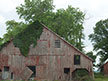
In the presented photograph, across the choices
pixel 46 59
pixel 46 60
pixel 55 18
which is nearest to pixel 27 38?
pixel 46 59

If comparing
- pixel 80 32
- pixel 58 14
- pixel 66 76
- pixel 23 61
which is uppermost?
pixel 58 14

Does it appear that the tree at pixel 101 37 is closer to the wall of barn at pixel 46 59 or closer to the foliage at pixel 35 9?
the foliage at pixel 35 9

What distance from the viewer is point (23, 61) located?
3238cm

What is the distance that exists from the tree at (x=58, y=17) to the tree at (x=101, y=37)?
8764 millimetres

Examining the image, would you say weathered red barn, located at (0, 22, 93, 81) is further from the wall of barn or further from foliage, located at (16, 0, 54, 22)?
foliage, located at (16, 0, 54, 22)

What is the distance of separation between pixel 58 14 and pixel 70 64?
48.5 feet

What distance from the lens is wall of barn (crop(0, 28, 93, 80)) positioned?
1248 inches

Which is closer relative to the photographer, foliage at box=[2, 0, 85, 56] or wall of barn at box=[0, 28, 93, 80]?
wall of barn at box=[0, 28, 93, 80]

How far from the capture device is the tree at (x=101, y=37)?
182ft

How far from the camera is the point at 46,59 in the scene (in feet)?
105

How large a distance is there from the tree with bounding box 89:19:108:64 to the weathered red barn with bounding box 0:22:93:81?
24439 millimetres

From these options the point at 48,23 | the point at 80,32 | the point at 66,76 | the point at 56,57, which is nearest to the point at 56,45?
the point at 56,57

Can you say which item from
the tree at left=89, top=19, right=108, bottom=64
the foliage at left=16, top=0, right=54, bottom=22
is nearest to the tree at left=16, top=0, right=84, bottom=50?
the foliage at left=16, top=0, right=54, bottom=22

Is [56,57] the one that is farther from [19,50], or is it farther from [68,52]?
[19,50]
